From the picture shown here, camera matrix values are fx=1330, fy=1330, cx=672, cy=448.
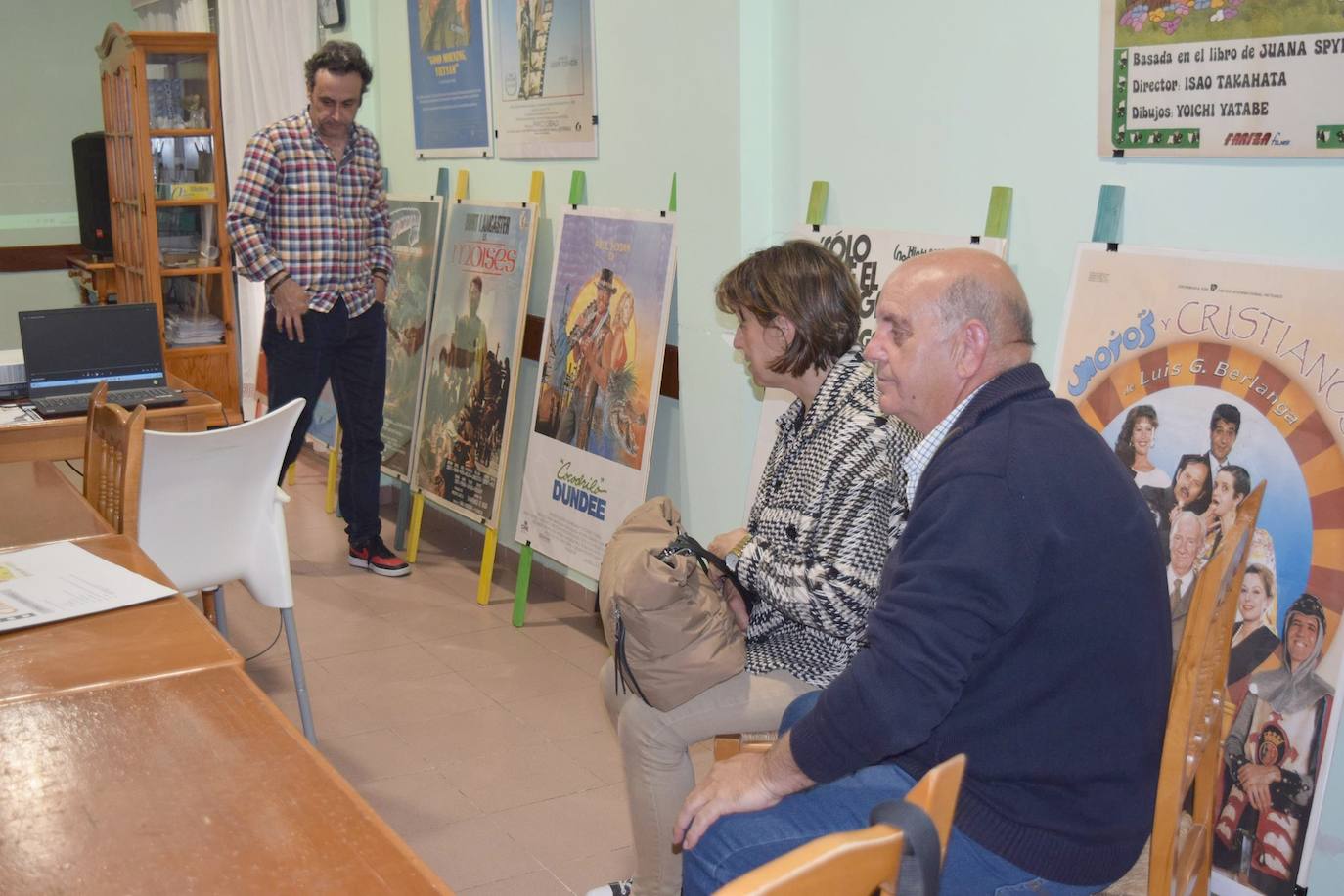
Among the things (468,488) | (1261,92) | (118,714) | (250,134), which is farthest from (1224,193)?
(250,134)

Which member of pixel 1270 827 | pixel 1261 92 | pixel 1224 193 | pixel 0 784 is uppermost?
pixel 1261 92

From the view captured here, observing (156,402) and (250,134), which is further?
(250,134)

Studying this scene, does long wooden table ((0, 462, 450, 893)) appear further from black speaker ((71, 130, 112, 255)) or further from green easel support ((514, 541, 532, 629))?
black speaker ((71, 130, 112, 255))

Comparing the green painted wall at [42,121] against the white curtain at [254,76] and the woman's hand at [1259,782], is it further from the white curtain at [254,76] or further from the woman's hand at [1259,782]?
the woman's hand at [1259,782]

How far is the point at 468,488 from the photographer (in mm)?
4797

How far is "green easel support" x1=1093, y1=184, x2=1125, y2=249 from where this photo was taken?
2426 mm

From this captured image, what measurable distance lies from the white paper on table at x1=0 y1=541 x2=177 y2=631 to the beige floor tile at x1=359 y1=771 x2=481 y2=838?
1095mm

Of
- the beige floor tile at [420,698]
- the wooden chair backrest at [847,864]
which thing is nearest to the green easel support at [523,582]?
the beige floor tile at [420,698]

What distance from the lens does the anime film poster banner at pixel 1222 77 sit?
2.10m

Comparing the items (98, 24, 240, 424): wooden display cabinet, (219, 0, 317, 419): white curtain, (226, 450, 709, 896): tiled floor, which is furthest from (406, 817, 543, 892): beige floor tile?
(98, 24, 240, 424): wooden display cabinet

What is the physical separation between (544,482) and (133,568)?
7.30ft

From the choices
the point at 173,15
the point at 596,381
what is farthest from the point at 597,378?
the point at 173,15

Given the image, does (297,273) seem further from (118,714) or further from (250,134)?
(118,714)

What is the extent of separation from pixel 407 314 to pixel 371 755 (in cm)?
232
